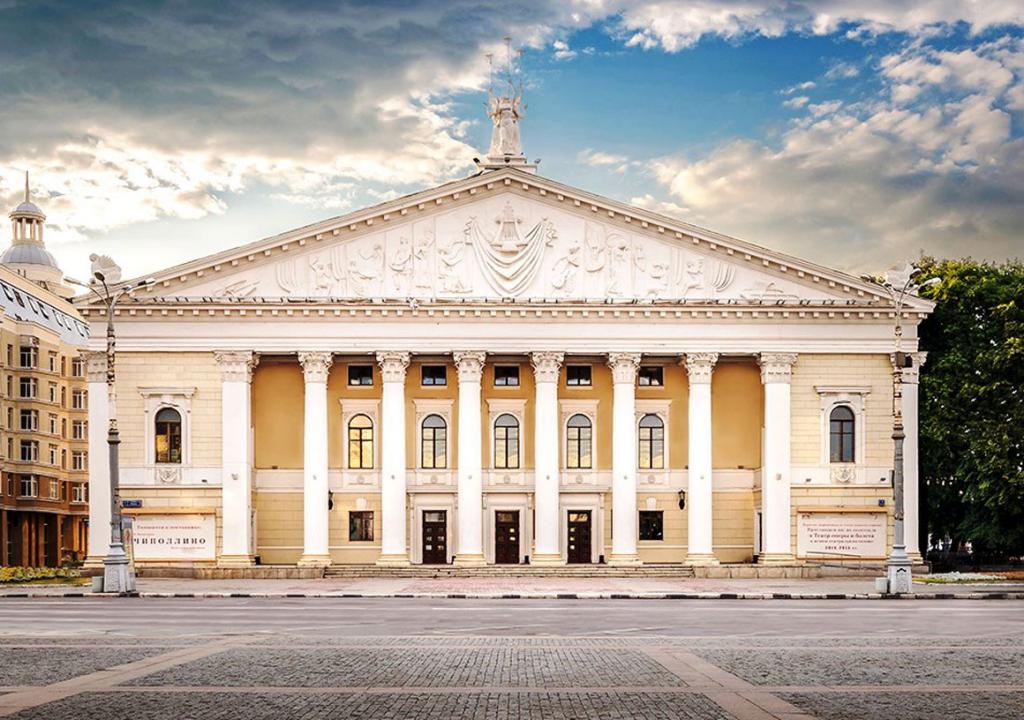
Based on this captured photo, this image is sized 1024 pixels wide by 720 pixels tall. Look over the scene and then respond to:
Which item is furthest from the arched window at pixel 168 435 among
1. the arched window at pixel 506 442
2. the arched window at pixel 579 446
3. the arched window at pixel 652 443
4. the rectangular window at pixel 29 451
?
the rectangular window at pixel 29 451

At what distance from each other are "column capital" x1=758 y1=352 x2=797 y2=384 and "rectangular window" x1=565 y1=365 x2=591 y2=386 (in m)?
8.49

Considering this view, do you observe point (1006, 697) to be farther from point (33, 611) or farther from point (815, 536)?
point (815, 536)

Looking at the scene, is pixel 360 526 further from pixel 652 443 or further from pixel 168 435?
pixel 652 443

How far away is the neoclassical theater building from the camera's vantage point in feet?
201

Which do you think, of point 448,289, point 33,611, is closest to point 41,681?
point 33,611

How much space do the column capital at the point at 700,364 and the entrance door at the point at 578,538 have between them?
865 centimetres

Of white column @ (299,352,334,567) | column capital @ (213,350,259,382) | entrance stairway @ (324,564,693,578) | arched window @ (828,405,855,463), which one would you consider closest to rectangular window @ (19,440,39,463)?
column capital @ (213,350,259,382)

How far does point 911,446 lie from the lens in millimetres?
62688

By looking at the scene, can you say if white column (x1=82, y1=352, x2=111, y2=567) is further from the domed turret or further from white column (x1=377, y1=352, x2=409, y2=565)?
the domed turret

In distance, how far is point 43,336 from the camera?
98.2 metres

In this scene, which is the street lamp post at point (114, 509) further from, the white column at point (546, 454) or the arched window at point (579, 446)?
the arched window at point (579, 446)

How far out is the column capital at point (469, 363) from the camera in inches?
2426

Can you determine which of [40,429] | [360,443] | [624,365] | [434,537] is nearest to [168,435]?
[360,443]

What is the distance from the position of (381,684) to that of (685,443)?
156 feet
